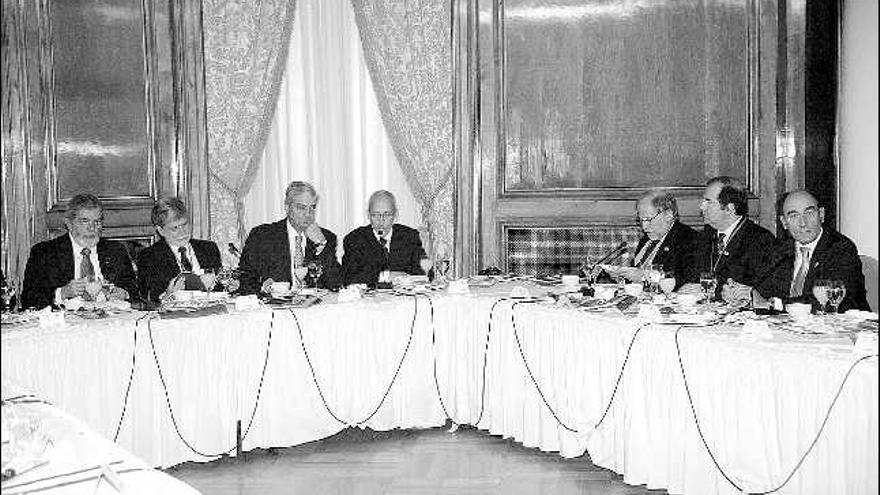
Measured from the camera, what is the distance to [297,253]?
5324 millimetres

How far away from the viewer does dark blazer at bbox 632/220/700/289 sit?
495 centimetres

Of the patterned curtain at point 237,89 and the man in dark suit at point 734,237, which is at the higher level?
the patterned curtain at point 237,89

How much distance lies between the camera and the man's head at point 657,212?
4918mm

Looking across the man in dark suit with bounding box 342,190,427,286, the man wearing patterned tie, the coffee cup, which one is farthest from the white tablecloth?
the man in dark suit with bounding box 342,190,427,286

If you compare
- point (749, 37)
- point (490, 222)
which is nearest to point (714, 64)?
point (749, 37)

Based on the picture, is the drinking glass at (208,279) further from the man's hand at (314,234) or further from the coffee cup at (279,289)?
the man's hand at (314,234)

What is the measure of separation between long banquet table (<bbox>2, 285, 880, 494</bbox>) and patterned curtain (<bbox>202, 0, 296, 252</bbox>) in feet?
7.52

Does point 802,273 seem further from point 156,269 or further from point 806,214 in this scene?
point 156,269

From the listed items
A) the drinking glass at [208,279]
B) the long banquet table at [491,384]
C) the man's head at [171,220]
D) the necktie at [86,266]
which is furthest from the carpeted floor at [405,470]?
the man's head at [171,220]

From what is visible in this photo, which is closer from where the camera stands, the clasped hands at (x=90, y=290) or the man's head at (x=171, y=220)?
the clasped hands at (x=90, y=290)

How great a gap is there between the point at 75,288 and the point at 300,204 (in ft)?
4.88

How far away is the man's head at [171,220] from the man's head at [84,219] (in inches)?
13.4

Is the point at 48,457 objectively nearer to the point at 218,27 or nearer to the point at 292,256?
the point at 292,256

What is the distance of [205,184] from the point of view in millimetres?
6496
